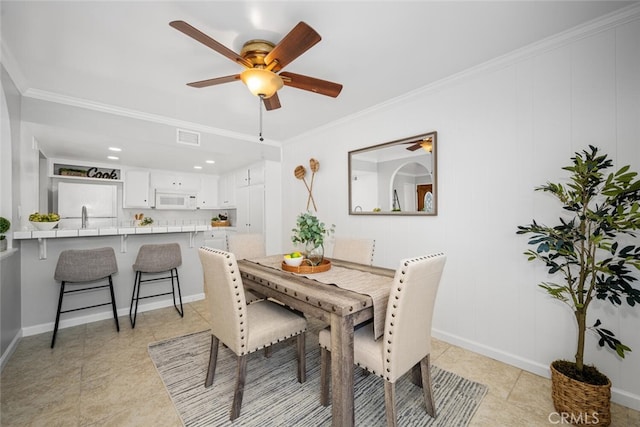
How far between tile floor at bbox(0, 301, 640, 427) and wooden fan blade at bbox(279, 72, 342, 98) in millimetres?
2321

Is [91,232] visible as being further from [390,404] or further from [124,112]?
[390,404]

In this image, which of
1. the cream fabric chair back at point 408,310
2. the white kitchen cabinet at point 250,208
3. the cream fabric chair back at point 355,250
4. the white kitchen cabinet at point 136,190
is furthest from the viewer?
the white kitchen cabinet at point 136,190

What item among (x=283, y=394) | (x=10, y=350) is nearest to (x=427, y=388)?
(x=283, y=394)

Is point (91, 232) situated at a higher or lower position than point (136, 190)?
lower

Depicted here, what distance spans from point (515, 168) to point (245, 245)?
2.63 metres

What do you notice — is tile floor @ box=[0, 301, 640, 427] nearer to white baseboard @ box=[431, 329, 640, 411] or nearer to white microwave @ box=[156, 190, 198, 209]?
white baseboard @ box=[431, 329, 640, 411]

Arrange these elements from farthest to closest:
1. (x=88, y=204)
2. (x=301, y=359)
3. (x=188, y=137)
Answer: (x=88, y=204) < (x=188, y=137) < (x=301, y=359)

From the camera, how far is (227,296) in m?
1.57

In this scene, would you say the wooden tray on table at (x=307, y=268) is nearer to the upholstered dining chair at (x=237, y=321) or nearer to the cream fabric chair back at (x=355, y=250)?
the upholstered dining chair at (x=237, y=321)

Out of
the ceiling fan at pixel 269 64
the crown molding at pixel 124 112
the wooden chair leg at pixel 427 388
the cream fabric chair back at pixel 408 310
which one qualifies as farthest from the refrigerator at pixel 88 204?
the wooden chair leg at pixel 427 388

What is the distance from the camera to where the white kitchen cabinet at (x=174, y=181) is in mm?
5398

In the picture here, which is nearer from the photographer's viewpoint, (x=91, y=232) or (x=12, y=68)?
(x=12, y=68)

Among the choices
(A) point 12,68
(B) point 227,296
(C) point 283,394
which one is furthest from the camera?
(A) point 12,68

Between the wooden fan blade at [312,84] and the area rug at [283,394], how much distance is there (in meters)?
2.17
